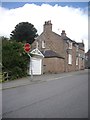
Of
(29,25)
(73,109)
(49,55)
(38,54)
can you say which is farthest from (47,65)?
(73,109)

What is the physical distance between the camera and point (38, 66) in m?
37.3

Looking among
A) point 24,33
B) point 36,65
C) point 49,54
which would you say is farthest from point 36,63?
point 24,33

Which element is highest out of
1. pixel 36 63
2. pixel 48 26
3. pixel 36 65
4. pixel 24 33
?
→ pixel 24 33

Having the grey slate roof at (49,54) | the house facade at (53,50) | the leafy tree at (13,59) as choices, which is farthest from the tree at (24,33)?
the leafy tree at (13,59)

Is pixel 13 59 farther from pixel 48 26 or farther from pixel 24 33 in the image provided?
pixel 24 33

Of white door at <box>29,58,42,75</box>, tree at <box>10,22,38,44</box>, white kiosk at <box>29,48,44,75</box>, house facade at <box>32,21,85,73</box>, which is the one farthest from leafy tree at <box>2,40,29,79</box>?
tree at <box>10,22,38,44</box>

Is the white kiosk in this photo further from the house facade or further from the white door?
the house facade

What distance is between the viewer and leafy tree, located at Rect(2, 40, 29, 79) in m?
27.6

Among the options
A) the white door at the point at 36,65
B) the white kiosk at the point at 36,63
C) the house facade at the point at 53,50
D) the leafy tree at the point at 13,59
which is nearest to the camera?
the leafy tree at the point at 13,59

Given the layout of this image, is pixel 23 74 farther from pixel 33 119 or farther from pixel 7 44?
pixel 33 119

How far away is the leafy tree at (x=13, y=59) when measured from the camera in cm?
2758

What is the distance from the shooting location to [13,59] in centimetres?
2808

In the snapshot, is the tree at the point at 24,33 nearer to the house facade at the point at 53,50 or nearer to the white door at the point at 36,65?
the house facade at the point at 53,50

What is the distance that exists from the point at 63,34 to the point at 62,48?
5.24m
